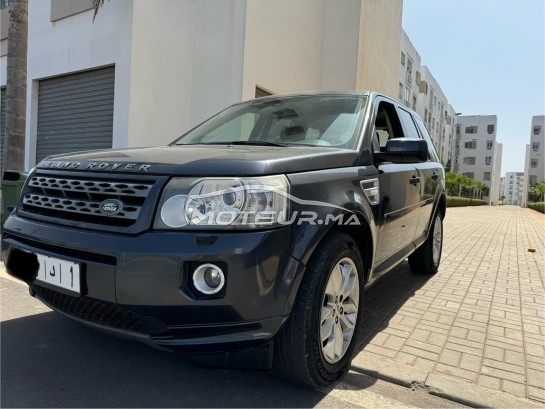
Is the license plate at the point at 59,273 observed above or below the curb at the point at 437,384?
above

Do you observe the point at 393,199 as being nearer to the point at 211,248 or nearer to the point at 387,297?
Answer: the point at 387,297

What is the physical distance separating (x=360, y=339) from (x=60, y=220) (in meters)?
2.18

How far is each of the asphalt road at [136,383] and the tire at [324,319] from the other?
162mm

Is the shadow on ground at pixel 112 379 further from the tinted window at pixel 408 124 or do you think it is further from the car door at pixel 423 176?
the tinted window at pixel 408 124

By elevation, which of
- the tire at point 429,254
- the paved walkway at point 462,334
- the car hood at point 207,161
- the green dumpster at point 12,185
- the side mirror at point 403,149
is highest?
the side mirror at point 403,149

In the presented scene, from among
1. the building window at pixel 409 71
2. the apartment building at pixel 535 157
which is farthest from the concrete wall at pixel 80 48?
the apartment building at pixel 535 157

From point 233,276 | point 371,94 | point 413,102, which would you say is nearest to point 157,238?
point 233,276

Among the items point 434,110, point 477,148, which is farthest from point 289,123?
point 477,148

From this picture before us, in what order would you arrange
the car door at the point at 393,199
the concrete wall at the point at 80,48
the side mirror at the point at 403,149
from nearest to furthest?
the side mirror at the point at 403,149
the car door at the point at 393,199
the concrete wall at the point at 80,48

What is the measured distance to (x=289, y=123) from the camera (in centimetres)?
319

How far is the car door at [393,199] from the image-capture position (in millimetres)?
2980

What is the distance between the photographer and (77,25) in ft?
31.1

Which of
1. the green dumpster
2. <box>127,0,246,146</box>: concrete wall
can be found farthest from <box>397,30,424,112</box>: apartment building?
the green dumpster

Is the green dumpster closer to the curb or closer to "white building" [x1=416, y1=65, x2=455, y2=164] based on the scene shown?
the curb
